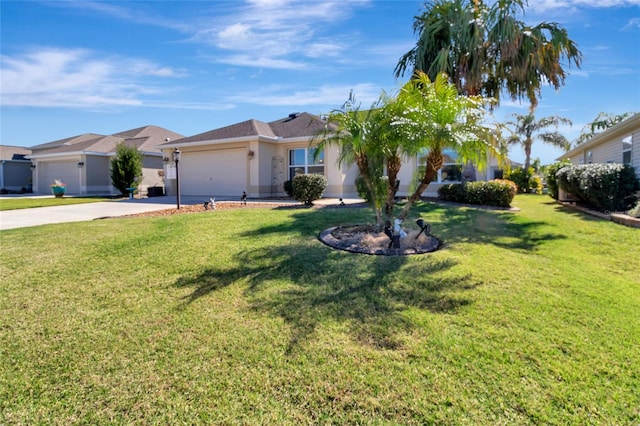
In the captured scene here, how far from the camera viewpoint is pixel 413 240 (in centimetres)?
666

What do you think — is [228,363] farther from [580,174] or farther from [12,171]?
[12,171]

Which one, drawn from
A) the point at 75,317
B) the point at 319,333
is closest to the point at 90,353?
the point at 75,317

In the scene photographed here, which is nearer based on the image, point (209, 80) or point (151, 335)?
point (151, 335)

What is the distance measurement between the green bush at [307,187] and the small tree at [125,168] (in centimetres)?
1344

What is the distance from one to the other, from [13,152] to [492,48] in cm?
4073

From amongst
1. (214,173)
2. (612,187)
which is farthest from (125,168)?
(612,187)

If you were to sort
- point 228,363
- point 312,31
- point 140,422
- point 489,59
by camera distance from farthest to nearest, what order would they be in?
point 489,59
point 312,31
point 228,363
point 140,422

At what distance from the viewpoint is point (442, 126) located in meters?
5.62

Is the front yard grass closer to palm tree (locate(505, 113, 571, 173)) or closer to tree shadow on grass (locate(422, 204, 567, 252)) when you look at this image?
tree shadow on grass (locate(422, 204, 567, 252))

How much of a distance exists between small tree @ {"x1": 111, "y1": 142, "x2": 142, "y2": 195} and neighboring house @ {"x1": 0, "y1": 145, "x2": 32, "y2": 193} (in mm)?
15715

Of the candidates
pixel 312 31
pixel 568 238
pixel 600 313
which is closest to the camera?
pixel 600 313

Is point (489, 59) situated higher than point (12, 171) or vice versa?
point (489, 59)

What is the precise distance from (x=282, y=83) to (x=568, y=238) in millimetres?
11222

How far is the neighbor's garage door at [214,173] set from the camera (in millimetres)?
19141
